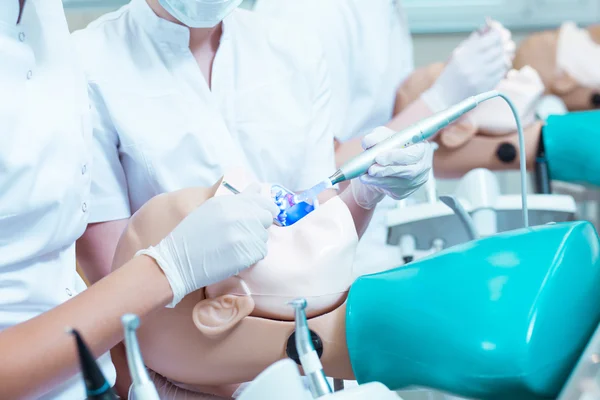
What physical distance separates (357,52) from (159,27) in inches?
29.2

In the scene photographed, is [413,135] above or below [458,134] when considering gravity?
above

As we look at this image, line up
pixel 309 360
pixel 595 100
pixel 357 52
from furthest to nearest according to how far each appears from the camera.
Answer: pixel 595 100
pixel 357 52
pixel 309 360

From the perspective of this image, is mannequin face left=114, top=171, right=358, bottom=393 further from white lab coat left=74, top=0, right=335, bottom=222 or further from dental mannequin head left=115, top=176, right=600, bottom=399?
white lab coat left=74, top=0, right=335, bottom=222

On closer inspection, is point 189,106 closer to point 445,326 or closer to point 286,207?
point 286,207

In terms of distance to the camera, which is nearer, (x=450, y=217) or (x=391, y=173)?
(x=391, y=173)

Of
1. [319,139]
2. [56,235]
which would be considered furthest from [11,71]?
[319,139]

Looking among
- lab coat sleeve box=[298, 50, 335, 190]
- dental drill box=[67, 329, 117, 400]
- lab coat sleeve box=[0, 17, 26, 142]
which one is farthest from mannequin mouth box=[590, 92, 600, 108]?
dental drill box=[67, 329, 117, 400]

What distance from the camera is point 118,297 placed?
0.83 metres

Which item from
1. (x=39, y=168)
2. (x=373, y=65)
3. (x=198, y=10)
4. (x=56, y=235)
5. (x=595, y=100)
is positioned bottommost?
(x=595, y=100)

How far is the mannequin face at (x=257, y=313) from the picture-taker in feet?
2.85

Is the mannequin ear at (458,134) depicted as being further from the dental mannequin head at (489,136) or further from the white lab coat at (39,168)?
the white lab coat at (39,168)

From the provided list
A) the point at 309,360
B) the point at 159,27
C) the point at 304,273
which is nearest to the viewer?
the point at 309,360

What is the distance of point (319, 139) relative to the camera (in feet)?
5.02

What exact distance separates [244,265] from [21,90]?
41 cm
